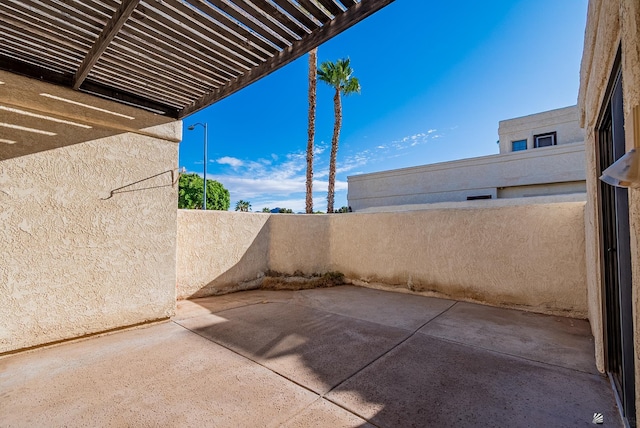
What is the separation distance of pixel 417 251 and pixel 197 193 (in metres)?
30.0

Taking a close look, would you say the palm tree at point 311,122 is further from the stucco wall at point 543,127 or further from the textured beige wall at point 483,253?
the stucco wall at point 543,127

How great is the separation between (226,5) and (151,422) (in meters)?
3.22

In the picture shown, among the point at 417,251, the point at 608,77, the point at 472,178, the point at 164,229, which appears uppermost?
the point at 472,178

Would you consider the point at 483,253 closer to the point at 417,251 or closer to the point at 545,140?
the point at 417,251

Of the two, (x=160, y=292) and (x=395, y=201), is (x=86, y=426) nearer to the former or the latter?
(x=160, y=292)

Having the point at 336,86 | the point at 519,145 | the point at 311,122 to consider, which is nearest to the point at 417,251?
the point at 311,122

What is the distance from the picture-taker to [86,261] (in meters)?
3.42

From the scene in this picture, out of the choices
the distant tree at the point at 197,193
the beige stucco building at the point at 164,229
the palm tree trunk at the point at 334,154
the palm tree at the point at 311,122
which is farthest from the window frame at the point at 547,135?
the distant tree at the point at 197,193

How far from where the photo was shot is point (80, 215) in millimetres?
3400

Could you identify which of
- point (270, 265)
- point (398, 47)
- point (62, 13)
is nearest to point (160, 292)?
point (270, 265)

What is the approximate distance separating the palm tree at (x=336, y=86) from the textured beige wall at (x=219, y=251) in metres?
8.30

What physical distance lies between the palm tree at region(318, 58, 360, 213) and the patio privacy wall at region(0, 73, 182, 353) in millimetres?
10804

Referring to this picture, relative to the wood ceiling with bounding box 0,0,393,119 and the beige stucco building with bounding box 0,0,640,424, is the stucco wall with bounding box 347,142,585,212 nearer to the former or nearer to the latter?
the beige stucco building with bounding box 0,0,640,424

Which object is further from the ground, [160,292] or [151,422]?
[160,292]
